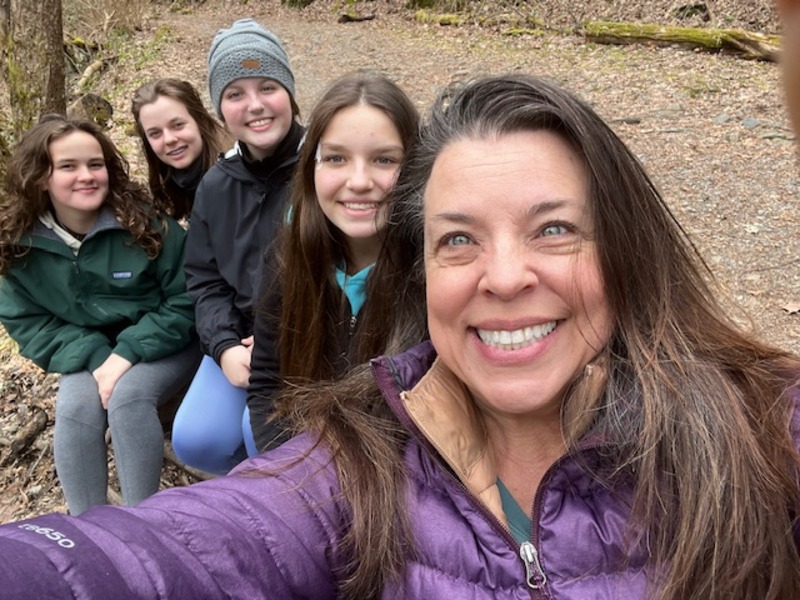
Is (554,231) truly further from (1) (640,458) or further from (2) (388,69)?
(2) (388,69)

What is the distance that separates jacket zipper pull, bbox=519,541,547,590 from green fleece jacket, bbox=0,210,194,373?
2.36 m

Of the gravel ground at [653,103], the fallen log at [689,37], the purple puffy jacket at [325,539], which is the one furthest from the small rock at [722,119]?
the purple puffy jacket at [325,539]

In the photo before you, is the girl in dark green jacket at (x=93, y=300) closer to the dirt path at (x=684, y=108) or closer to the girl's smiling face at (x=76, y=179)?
the girl's smiling face at (x=76, y=179)

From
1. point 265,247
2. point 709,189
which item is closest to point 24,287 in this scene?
point 265,247

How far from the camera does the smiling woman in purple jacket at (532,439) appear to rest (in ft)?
4.67

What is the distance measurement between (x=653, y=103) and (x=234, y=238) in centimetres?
574

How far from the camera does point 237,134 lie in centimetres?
326

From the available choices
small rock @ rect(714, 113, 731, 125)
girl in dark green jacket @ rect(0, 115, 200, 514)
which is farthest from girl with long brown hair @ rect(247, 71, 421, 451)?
small rock @ rect(714, 113, 731, 125)

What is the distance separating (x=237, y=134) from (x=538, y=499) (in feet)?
7.58

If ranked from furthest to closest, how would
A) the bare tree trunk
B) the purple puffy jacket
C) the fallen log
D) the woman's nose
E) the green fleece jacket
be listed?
the fallen log, the bare tree trunk, the green fleece jacket, the woman's nose, the purple puffy jacket

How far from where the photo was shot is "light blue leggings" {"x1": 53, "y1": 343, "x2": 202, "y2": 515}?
3217mm

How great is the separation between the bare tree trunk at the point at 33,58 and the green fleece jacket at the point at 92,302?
2254mm

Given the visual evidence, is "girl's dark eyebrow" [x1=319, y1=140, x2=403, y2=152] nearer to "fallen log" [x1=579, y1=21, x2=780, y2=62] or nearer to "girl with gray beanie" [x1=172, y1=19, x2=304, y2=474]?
"girl with gray beanie" [x1=172, y1=19, x2=304, y2=474]

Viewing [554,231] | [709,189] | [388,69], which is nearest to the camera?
[554,231]
